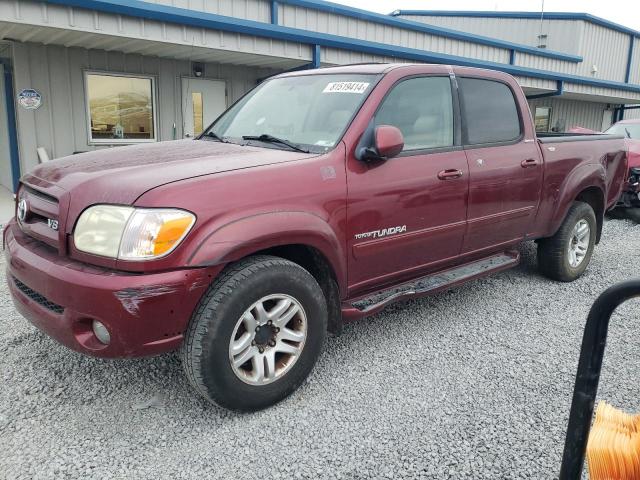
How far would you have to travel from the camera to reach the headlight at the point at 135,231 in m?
2.32

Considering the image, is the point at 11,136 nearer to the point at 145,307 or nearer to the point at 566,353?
the point at 145,307

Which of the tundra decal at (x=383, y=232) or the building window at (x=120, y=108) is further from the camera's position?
the building window at (x=120, y=108)

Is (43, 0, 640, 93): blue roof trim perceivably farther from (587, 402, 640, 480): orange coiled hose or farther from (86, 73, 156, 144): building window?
(587, 402, 640, 480): orange coiled hose

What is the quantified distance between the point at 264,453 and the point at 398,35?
12.2m

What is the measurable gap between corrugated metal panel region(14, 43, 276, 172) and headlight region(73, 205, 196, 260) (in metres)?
7.36

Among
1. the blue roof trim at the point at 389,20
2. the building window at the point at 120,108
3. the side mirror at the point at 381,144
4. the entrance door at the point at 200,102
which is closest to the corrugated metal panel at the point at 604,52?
the blue roof trim at the point at 389,20

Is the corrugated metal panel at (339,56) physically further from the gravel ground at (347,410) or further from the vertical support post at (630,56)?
the vertical support post at (630,56)

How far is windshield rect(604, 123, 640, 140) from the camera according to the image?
390 inches

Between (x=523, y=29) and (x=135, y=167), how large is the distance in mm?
25071

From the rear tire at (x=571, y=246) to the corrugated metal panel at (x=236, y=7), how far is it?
791 centimetres

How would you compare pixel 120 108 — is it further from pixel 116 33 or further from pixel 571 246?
pixel 571 246


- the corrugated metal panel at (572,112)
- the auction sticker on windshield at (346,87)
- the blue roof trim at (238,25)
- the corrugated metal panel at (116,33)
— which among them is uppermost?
the blue roof trim at (238,25)

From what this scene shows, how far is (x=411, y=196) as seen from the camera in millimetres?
3324

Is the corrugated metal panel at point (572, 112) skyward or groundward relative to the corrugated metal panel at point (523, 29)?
groundward
